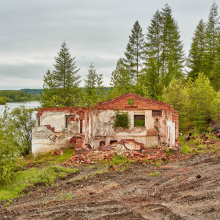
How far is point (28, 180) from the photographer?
11203 millimetres

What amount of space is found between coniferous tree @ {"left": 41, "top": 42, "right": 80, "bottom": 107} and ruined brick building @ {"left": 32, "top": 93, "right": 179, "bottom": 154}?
11.1 m

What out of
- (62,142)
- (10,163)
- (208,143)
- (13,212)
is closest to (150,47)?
(208,143)

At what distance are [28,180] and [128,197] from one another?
211 inches

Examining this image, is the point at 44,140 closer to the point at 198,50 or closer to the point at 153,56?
the point at 153,56

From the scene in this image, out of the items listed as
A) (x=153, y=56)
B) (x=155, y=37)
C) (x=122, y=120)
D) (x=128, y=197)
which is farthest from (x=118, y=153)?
(x=155, y=37)

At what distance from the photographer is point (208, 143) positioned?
1989cm

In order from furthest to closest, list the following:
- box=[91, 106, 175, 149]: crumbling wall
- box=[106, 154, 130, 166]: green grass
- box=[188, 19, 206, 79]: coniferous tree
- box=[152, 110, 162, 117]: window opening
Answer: box=[188, 19, 206, 79]: coniferous tree < box=[152, 110, 162, 117]: window opening < box=[91, 106, 175, 149]: crumbling wall < box=[106, 154, 130, 166]: green grass

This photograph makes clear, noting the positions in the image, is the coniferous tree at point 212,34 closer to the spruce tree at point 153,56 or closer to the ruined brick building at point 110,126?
the spruce tree at point 153,56

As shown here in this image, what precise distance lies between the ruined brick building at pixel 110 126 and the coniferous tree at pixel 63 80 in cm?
1109

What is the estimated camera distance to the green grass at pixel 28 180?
988 centimetres

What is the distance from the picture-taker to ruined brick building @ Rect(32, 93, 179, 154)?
19266 mm

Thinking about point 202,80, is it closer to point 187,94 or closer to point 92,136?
point 187,94

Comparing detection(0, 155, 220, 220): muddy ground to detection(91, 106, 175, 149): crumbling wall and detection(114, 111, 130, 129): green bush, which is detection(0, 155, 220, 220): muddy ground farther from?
detection(114, 111, 130, 129): green bush

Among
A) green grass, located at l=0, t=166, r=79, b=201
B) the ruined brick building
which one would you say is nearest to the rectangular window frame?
the ruined brick building
